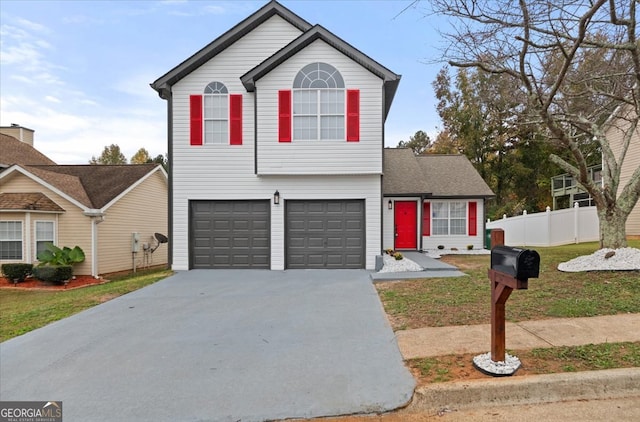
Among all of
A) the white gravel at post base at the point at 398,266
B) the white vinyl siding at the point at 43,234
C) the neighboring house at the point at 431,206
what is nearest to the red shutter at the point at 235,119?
the white gravel at post base at the point at 398,266

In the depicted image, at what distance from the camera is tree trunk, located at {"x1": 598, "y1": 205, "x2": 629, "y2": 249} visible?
8742 mm

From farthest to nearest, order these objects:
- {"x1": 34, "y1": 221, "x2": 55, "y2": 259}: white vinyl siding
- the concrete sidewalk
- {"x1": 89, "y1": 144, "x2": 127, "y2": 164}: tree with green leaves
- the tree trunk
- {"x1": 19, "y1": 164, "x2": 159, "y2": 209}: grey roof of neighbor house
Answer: {"x1": 89, "y1": 144, "x2": 127, "y2": 164}: tree with green leaves < {"x1": 19, "y1": 164, "x2": 159, "y2": 209}: grey roof of neighbor house < {"x1": 34, "y1": 221, "x2": 55, "y2": 259}: white vinyl siding < the tree trunk < the concrete sidewalk

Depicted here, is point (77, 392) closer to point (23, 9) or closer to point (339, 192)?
point (339, 192)

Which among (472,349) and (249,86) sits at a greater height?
(249,86)

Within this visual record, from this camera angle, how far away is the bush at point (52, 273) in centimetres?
1243

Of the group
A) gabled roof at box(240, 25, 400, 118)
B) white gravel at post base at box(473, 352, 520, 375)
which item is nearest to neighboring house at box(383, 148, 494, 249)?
gabled roof at box(240, 25, 400, 118)

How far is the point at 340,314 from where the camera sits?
6.27m

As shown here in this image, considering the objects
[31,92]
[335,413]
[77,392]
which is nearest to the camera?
[335,413]

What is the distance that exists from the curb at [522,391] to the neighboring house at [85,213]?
1481cm

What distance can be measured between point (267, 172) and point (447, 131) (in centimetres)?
2575

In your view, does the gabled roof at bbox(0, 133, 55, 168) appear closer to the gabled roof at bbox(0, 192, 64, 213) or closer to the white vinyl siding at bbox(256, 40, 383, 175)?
the gabled roof at bbox(0, 192, 64, 213)

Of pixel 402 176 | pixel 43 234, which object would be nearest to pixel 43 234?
pixel 43 234

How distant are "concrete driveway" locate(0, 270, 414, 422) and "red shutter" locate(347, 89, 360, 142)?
549 cm

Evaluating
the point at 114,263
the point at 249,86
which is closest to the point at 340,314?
the point at 249,86
